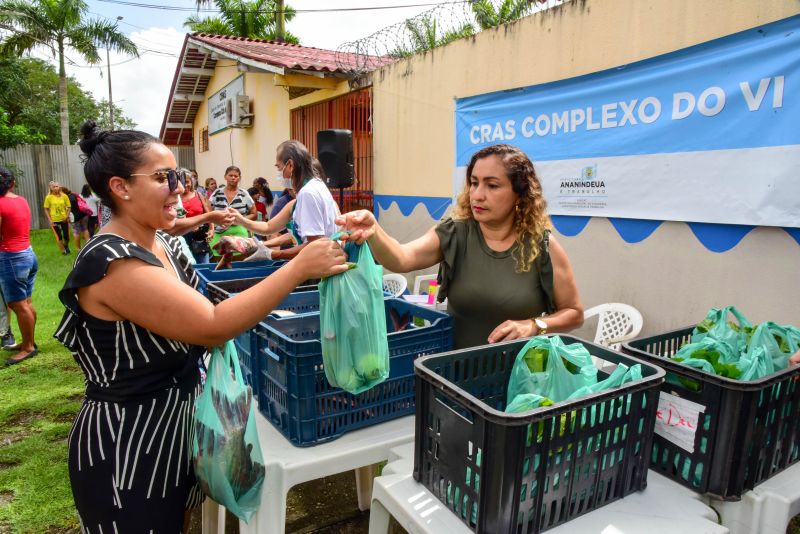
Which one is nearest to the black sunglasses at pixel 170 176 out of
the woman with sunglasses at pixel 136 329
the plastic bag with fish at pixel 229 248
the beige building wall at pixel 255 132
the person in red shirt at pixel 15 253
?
the woman with sunglasses at pixel 136 329

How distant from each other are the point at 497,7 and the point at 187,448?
475 cm

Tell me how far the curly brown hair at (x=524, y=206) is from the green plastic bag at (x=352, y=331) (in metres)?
0.70

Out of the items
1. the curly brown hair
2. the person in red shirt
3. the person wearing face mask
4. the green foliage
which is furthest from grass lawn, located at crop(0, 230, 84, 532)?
the green foliage

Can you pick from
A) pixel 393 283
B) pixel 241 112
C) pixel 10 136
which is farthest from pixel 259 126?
pixel 10 136

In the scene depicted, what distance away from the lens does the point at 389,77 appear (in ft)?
22.0

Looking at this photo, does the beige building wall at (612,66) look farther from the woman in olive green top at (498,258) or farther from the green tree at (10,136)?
the green tree at (10,136)

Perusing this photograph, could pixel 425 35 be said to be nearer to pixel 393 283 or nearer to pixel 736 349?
pixel 393 283

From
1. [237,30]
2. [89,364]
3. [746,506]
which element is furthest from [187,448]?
[237,30]

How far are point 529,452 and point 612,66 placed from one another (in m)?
3.55

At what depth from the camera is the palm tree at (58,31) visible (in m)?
17.2

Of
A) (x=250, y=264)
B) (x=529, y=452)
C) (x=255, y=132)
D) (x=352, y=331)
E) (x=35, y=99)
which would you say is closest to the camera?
(x=529, y=452)

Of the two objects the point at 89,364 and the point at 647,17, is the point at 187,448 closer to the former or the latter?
the point at 89,364

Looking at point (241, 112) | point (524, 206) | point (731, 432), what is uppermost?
point (241, 112)

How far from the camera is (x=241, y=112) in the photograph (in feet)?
36.4
